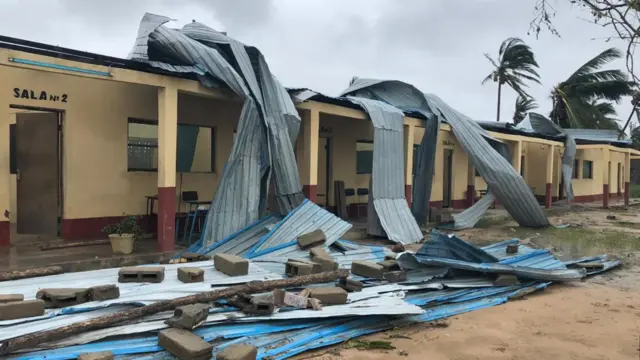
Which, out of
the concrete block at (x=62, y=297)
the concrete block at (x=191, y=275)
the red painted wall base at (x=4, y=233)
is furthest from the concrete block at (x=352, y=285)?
the red painted wall base at (x=4, y=233)

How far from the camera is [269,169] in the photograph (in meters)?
9.36

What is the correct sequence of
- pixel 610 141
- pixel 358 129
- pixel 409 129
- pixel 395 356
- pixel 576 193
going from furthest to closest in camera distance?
pixel 576 193, pixel 610 141, pixel 358 129, pixel 409 129, pixel 395 356

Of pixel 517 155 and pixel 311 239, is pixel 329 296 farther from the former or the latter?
pixel 517 155

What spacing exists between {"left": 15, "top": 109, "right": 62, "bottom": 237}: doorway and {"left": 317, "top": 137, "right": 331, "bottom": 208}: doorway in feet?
21.6

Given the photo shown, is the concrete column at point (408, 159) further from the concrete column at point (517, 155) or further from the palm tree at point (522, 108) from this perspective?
the palm tree at point (522, 108)

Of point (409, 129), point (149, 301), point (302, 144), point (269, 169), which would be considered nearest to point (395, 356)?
point (149, 301)

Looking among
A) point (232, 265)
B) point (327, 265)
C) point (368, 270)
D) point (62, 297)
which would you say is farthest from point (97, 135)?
point (368, 270)

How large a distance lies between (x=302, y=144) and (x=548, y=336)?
669cm

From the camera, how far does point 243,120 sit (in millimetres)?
9109

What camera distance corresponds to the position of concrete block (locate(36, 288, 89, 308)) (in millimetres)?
5035

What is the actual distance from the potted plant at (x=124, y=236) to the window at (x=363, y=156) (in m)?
7.70

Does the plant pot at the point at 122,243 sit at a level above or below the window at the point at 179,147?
below

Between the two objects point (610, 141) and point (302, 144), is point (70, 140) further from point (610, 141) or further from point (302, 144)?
point (610, 141)

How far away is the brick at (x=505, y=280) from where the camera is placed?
7121 millimetres
